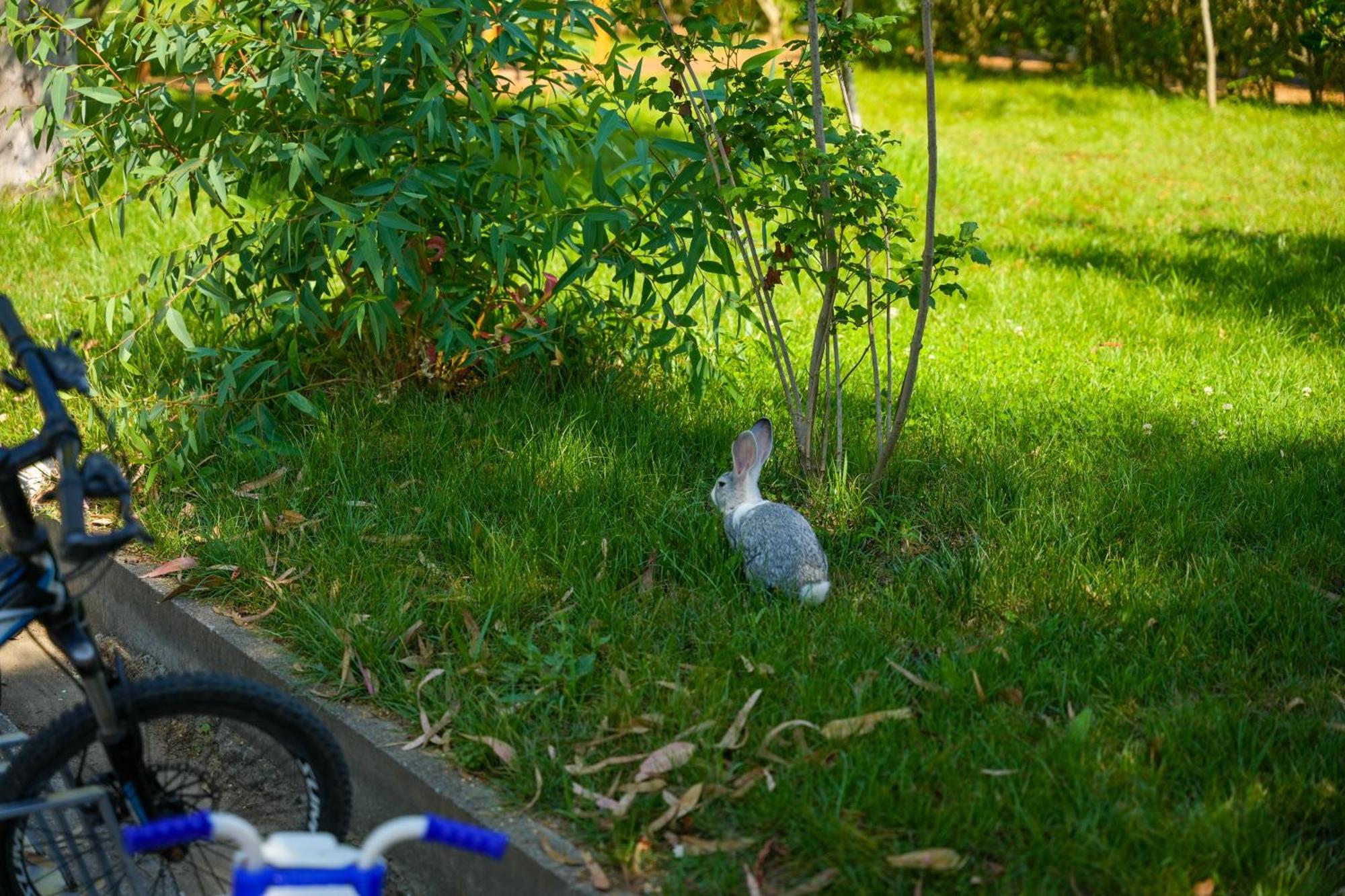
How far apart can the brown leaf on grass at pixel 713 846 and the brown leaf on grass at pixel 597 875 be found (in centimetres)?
16

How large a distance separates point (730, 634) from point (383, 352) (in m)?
2.11

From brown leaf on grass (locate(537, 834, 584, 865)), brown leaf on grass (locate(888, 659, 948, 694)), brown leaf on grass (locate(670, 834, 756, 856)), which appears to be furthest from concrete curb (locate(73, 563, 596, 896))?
brown leaf on grass (locate(888, 659, 948, 694))

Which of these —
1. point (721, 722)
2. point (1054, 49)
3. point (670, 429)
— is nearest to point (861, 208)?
point (670, 429)

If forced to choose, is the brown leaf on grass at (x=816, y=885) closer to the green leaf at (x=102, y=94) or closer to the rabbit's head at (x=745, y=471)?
the rabbit's head at (x=745, y=471)

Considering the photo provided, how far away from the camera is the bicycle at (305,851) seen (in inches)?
74.7

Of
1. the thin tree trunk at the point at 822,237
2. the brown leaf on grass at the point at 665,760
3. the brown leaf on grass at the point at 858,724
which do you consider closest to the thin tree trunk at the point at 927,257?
the thin tree trunk at the point at 822,237

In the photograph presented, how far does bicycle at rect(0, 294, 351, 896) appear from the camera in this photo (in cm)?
215

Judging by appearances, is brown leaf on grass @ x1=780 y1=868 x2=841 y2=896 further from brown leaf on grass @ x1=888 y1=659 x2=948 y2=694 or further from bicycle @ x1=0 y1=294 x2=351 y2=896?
bicycle @ x1=0 y1=294 x2=351 y2=896

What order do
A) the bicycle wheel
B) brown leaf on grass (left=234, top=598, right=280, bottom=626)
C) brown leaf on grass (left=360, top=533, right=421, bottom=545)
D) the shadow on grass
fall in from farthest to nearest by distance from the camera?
1. the shadow on grass
2. brown leaf on grass (left=360, top=533, right=421, bottom=545)
3. brown leaf on grass (left=234, top=598, right=280, bottom=626)
4. the bicycle wheel

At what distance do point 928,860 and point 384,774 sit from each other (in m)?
1.28

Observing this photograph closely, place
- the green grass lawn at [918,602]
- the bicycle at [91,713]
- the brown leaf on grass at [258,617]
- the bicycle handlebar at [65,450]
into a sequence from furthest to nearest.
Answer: the brown leaf on grass at [258,617], the green grass lawn at [918,602], the bicycle at [91,713], the bicycle handlebar at [65,450]

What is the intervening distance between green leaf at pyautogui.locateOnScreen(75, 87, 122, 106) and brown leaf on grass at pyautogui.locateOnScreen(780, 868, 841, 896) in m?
3.25

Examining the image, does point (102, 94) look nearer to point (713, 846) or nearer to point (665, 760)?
point (665, 760)

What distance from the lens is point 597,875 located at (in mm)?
2482
